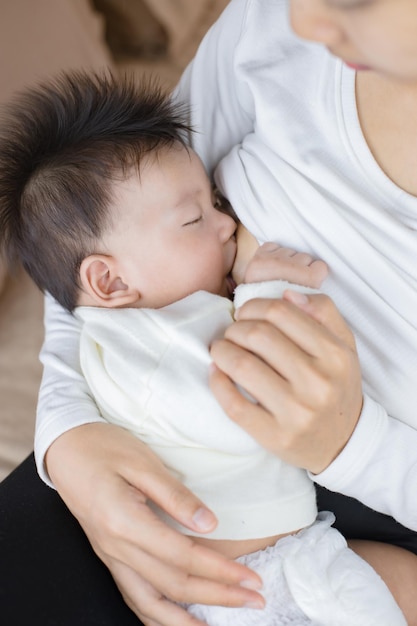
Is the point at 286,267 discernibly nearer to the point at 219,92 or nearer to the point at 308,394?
the point at 308,394

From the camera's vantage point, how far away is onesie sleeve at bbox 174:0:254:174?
99 cm

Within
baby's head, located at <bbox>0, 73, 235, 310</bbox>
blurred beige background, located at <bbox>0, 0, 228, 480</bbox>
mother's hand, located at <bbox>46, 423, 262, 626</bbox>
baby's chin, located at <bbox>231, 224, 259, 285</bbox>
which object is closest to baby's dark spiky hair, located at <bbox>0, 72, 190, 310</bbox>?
baby's head, located at <bbox>0, 73, 235, 310</bbox>

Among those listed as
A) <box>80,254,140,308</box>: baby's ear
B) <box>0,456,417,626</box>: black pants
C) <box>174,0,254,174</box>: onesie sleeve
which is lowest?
<box>0,456,417,626</box>: black pants

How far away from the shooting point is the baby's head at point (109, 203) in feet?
3.07

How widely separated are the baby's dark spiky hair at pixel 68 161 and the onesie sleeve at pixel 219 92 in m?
0.04

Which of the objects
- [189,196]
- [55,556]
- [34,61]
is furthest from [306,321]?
[34,61]

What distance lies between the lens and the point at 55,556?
0.85 meters

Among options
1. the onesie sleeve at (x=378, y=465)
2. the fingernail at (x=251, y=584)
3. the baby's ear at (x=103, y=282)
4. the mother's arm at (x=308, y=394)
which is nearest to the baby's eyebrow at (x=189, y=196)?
the baby's ear at (x=103, y=282)

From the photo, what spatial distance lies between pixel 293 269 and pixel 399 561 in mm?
379

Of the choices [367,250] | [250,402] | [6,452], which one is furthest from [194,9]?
[250,402]

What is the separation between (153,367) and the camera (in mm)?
809

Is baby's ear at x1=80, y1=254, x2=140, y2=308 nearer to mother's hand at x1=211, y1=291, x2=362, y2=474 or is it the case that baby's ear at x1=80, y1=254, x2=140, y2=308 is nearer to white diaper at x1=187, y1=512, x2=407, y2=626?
mother's hand at x1=211, y1=291, x2=362, y2=474

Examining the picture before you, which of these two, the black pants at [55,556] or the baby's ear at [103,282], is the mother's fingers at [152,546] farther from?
the baby's ear at [103,282]

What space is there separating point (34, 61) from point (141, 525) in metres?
1.27
